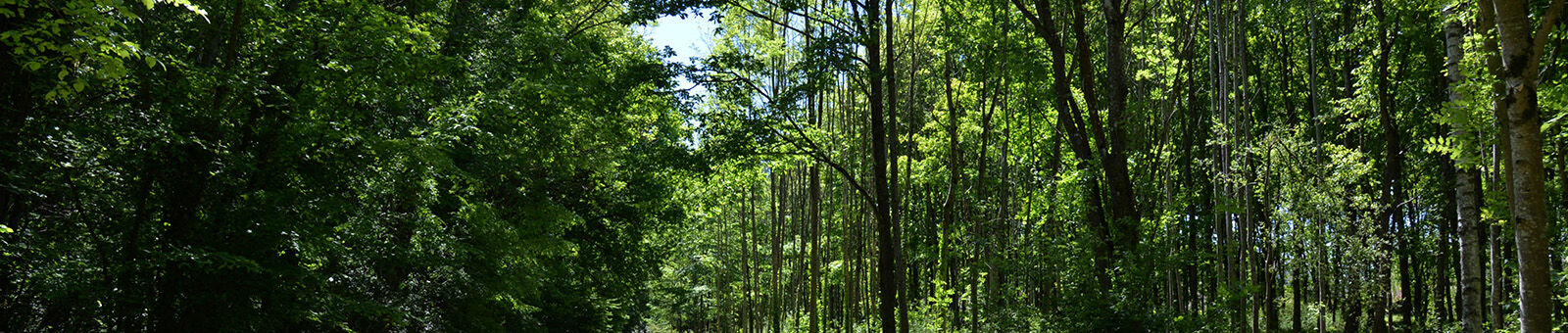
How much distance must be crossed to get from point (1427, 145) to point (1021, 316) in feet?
22.1

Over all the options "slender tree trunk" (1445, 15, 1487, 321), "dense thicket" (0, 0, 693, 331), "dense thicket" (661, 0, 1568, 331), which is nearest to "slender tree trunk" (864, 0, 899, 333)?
"dense thicket" (661, 0, 1568, 331)

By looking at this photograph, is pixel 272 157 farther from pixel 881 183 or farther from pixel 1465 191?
pixel 1465 191

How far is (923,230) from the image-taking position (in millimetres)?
24859

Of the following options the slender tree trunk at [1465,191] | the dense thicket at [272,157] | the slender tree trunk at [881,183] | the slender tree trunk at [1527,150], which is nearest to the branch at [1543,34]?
the slender tree trunk at [1527,150]

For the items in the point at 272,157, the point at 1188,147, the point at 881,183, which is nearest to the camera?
the point at 272,157

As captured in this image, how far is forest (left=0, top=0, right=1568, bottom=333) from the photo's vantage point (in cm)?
574

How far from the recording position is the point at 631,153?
16.1 m

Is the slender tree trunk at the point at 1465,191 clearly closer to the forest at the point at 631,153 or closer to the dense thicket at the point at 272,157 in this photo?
the forest at the point at 631,153

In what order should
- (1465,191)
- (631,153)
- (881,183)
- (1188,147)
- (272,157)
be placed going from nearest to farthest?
(1465,191) → (272,157) → (881,183) → (631,153) → (1188,147)

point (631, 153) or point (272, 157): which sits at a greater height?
point (631, 153)

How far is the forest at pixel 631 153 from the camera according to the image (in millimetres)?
5742

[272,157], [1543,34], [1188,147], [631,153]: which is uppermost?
[1188,147]

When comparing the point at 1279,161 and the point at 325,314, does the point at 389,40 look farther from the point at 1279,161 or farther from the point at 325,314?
the point at 1279,161

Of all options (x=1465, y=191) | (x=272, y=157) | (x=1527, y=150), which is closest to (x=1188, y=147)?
(x=1465, y=191)
